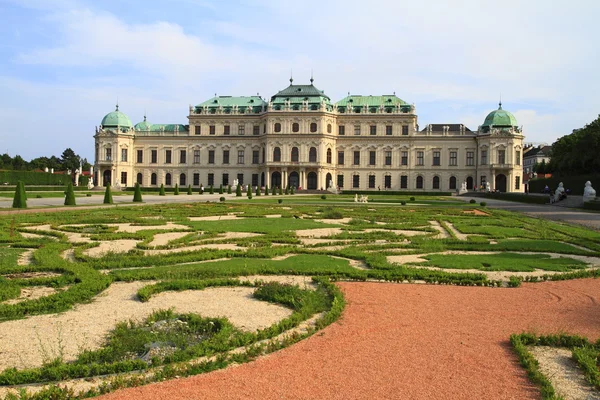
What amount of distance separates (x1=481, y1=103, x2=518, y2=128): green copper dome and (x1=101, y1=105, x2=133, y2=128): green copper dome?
171 ft

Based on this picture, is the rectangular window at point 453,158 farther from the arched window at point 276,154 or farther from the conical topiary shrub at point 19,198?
the conical topiary shrub at point 19,198

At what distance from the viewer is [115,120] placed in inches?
3108

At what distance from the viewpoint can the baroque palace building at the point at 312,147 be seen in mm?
73625

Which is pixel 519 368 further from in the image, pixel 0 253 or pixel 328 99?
pixel 328 99

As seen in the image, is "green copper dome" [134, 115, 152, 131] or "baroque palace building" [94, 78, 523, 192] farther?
"green copper dome" [134, 115, 152, 131]

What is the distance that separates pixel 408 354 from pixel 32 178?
231 feet

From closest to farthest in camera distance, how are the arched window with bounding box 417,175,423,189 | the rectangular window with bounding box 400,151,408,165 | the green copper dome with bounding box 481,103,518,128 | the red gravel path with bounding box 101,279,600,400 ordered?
the red gravel path with bounding box 101,279,600,400 → the green copper dome with bounding box 481,103,518,128 → the rectangular window with bounding box 400,151,408,165 → the arched window with bounding box 417,175,423,189

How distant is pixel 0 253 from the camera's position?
10977 mm

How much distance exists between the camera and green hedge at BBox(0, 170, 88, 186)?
63384 millimetres

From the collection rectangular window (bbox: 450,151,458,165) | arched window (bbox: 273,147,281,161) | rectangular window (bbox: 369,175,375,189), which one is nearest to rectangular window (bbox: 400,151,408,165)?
rectangular window (bbox: 369,175,375,189)

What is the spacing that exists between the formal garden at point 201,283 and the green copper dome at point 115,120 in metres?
64.9

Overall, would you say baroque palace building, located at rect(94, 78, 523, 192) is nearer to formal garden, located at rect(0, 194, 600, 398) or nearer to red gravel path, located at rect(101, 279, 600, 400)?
formal garden, located at rect(0, 194, 600, 398)

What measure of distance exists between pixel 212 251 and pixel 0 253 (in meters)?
4.30

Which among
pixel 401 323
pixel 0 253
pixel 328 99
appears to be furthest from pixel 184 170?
pixel 401 323
